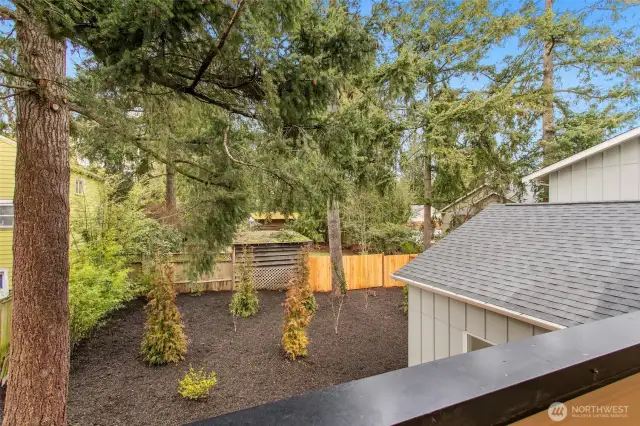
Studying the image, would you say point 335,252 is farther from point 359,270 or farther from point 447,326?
point 447,326

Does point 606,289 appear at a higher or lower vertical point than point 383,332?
higher

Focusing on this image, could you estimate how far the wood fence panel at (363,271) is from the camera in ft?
35.5

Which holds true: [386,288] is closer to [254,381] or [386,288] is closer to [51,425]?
[254,381]

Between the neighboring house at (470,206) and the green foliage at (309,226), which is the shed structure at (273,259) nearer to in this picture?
the green foliage at (309,226)

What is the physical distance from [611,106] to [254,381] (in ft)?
40.7

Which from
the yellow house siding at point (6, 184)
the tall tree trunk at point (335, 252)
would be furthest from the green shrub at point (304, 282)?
the yellow house siding at point (6, 184)

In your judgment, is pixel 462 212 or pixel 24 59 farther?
pixel 462 212

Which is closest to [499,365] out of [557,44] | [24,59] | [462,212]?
[24,59]

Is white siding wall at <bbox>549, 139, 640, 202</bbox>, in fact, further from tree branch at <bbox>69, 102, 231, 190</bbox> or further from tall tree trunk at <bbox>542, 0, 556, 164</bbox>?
tree branch at <bbox>69, 102, 231, 190</bbox>

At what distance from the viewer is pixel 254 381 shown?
5.11m

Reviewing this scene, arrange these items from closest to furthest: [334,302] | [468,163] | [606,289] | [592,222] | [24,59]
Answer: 1. [24,59]
2. [606,289]
3. [592,222]
4. [468,163]
5. [334,302]

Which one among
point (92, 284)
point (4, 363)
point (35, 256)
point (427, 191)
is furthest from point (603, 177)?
point (4, 363)

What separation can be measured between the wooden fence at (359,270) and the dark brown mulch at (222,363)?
1880 mm

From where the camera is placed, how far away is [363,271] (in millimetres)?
11008
